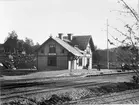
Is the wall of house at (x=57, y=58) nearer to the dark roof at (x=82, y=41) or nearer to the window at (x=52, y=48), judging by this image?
the window at (x=52, y=48)

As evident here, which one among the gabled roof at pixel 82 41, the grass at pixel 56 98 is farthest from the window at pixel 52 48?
the grass at pixel 56 98

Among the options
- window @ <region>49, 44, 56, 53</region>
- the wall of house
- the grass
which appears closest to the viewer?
Answer: the grass

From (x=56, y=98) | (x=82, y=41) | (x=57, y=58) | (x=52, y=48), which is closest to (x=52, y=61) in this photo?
(x=57, y=58)

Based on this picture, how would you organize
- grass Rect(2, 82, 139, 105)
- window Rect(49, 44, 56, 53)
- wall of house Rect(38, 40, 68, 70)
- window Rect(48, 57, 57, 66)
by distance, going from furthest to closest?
window Rect(49, 44, 56, 53) → window Rect(48, 57, 57, 66) → wall of house Rect(38, 40, 68, 70) → grass Rect(2, 82, 139, 105)

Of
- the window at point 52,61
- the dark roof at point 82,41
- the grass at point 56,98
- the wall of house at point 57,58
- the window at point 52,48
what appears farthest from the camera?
the dark roof at point 82,41

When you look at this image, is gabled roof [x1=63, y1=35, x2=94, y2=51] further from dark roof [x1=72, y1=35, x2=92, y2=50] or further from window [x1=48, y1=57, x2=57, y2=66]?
window [x1=48, y1=57, x2=57, y2=66]

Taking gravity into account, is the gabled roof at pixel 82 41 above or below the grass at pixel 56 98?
above

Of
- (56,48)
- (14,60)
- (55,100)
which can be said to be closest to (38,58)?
(56,48)

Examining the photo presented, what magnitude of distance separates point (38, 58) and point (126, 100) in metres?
27.6

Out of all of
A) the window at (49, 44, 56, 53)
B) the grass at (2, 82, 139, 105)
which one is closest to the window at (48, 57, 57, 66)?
the window at (49, 44, 56, 53)

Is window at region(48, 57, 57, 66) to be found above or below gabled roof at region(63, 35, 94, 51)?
below

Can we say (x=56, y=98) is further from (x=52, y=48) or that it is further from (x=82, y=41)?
(x=82, y=41)

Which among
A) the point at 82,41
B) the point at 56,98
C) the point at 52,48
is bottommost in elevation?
the point at 56,98

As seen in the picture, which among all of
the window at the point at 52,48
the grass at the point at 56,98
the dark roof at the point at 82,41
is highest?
the dark roof at the point at 82,41
